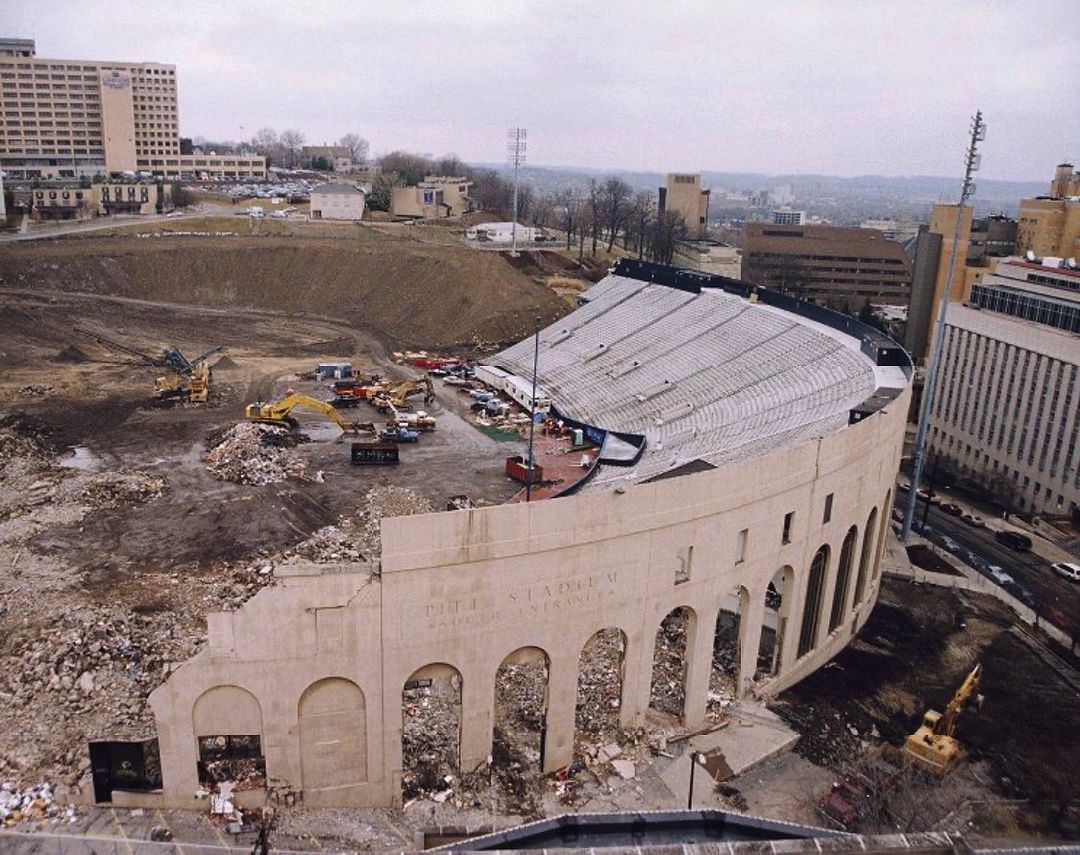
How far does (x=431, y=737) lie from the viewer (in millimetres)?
26000

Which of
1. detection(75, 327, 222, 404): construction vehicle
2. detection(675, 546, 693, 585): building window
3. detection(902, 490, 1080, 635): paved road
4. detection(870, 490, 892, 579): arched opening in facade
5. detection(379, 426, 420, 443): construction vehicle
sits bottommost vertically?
detection(902, 490, 1080, 635): paved road

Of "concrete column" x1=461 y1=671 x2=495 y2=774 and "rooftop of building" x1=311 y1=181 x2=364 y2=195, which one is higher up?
"rooftop of building" x1=311 y1=181 x2=364 y2=195

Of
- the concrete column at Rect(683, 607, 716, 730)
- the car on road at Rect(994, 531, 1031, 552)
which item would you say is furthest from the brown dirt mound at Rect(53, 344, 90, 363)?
the car on road at Rect(994, 531, 1031, 552)

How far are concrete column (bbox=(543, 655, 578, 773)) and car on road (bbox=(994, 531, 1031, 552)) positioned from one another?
31169 millimetres

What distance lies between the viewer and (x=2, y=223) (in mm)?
107250

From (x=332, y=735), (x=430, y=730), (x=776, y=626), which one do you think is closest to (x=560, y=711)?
(x=430, y=730)

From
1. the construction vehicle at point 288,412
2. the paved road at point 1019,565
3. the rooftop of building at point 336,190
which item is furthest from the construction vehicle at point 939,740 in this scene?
the rooftop of building at point 336,190

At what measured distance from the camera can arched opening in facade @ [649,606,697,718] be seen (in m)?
27.4

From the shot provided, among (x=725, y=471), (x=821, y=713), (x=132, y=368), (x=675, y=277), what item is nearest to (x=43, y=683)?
(x=725, y=471)

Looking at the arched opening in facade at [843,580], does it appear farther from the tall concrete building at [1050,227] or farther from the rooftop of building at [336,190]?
the rooftop of building at [336,190]

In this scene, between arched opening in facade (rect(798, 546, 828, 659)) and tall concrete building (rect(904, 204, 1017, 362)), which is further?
tall concrete building (rect(904, 204, 1017, 362))

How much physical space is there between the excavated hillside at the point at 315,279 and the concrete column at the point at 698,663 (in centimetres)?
6107

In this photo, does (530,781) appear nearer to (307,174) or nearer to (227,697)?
(227,697)

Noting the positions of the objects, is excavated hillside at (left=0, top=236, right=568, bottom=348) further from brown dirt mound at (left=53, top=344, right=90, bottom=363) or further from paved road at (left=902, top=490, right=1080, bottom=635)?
paved road at (left=902, top=490, right=1080, bottom=635)
